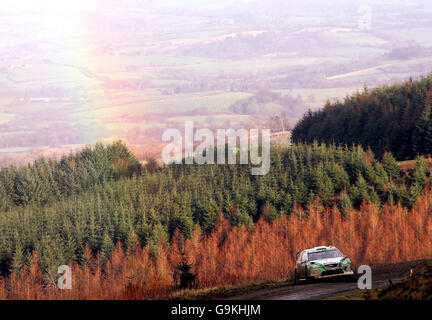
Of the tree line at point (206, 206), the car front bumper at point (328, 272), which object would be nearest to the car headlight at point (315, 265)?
the car front bumper at point (328, 272)

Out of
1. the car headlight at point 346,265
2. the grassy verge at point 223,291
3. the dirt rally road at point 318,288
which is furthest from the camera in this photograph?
the car headlight at point 346,265

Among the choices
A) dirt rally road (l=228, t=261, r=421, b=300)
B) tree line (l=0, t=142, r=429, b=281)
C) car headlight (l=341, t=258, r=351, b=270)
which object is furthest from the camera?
tree line (l=0, t=142, r=429, b=281)

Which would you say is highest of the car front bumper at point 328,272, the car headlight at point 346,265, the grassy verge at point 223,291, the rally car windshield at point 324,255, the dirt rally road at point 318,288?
the rally car windshield at point 324,255

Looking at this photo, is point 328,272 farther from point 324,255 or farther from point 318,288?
point 318,288

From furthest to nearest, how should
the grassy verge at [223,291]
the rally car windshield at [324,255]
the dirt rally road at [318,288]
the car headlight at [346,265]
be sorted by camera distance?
the rally car windshield at [324,255]
the car headlight at [346,265]
the grassy verge at [223,291]
the dirt rally road at [318,288]

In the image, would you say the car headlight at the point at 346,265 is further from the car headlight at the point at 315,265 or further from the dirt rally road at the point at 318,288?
the car headlight at the point at 315,265

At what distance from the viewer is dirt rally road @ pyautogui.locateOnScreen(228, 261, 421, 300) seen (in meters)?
38.4

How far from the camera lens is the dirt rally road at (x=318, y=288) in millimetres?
38406

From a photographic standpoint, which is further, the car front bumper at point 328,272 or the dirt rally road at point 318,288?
the car front bumper at point 328,272

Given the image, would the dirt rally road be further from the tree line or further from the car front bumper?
the tree line

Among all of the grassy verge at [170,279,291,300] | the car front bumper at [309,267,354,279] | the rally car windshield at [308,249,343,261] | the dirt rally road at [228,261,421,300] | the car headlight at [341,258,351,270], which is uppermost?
the rally car windshield at [308,249,343,261]

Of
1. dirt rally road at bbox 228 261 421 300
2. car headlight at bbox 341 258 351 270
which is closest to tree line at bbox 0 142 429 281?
dirt rally road at bbox 228 261 421 300
